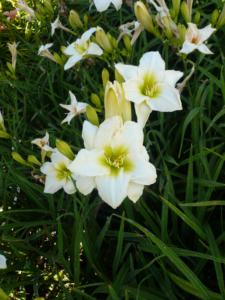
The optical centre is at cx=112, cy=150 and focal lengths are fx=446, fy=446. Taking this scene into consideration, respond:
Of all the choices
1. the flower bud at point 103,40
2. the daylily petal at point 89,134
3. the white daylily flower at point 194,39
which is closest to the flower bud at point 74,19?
the flower bud at point 103,40

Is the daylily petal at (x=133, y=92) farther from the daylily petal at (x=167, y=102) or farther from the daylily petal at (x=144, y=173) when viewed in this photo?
the daylily petal at (x=144, y=173)

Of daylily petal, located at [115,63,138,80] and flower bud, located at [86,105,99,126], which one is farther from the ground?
daylily petal, located at [115,63,138,80]

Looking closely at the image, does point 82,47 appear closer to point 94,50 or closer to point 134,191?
point 94,50

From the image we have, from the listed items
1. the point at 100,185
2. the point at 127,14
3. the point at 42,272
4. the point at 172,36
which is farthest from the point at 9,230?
the point at 127,14

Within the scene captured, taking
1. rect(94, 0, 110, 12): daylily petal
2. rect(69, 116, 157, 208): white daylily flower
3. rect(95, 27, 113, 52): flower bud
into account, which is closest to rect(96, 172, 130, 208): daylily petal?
rect(69, 116, 157, 208): white daylily flower

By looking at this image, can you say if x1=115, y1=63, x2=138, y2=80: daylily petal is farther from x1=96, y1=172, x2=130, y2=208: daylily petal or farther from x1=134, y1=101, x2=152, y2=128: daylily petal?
x1=96, y1=172, x2=130, y2=208: daylily petal

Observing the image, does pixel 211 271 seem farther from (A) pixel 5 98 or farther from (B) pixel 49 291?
(A) pixel 5 98
